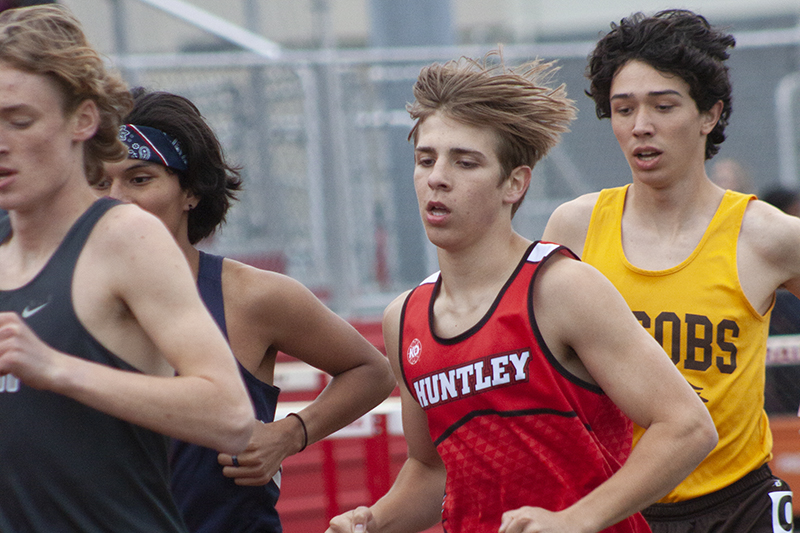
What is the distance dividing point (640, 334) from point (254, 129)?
4.74m

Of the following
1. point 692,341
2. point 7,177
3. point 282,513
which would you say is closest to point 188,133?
point 7,177

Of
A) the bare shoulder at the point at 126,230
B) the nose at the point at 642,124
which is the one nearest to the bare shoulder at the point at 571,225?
the nose at the point at 642,124

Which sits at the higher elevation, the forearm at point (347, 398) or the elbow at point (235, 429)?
the elbow at point (235, 429)

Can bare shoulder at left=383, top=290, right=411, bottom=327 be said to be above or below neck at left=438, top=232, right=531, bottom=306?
below

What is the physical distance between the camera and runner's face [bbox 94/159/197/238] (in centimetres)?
306

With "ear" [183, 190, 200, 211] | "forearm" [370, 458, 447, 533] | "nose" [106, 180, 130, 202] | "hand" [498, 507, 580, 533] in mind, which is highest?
"nose" [106, 180, 130, 202]

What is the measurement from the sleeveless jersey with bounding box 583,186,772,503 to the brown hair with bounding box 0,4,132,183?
1831mm

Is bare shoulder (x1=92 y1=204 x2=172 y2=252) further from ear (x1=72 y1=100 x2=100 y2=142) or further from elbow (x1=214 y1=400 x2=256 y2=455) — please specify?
elbow (x1=214 y1=400 x2=256 y2=455)

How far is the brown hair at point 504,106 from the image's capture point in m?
2.74

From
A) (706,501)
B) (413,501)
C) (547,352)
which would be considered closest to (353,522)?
(413,501)

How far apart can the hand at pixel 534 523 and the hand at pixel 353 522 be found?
1.77 feet

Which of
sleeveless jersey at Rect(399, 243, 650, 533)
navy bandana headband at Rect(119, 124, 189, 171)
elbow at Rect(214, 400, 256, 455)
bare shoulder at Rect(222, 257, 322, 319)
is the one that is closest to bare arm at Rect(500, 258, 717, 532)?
sleeveless jersey at Rect(399, 243, 650, 533)

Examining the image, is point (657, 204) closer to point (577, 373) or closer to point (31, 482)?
point (577, 373)

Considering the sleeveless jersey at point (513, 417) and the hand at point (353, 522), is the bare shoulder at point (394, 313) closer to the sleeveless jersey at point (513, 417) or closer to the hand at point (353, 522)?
the sleeveless jersey at point (513, 417)
